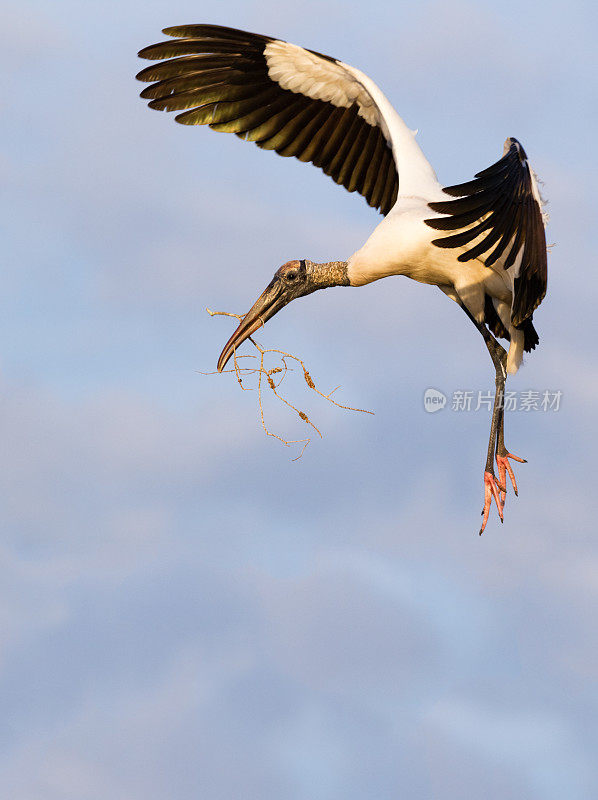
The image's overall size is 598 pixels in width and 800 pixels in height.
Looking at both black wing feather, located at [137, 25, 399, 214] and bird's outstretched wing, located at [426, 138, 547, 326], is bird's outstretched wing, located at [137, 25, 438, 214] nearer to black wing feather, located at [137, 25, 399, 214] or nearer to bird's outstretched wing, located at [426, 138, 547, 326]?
black wing feather, located at [137, 25, 399, 214]

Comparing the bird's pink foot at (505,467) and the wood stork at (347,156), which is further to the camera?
the bird's pink foot at (505,467)

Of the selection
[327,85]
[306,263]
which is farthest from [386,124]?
[306,263]

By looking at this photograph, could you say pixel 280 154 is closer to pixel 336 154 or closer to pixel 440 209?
pixel 336 154

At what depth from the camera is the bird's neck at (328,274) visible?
930cm

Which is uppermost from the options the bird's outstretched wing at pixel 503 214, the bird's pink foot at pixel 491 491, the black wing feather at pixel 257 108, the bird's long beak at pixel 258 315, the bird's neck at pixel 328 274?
the black wing feather at pixel 257 108

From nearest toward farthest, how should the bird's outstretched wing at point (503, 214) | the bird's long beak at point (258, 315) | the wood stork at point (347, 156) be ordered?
the bird's outstretched wing at point (503, 214) → the wood stork at point (347, 156) → the bird's long beak at point (258, 315)

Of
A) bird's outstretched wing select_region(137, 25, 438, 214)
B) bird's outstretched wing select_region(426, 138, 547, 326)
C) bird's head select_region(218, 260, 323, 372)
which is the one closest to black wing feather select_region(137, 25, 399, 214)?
bird's outstretched wing select_region(137, 25, 438, 214)

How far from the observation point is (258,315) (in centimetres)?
927

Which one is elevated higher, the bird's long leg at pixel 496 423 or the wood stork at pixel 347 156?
the wood stork at pixel 347 156

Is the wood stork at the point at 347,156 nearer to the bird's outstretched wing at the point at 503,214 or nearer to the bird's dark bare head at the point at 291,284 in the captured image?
the bird's dark bare head at the point at 291,284

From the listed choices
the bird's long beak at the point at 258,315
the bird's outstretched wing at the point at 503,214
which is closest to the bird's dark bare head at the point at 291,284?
the bird's long beak at the point at 258,315

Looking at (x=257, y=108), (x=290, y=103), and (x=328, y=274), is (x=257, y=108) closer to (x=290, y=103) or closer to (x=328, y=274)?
(x=290, y=103)

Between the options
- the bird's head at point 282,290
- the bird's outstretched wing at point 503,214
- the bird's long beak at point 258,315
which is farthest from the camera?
the bird's head at point 282,290

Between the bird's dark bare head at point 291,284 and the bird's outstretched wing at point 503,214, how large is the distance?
1346 millimetres
